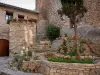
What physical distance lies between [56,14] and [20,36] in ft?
16.4

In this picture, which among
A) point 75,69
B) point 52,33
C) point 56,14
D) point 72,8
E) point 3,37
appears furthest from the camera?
point 56,14

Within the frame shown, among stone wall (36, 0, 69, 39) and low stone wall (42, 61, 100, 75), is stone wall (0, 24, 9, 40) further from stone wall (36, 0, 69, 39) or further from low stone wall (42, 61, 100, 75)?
low stone wall (42, 61, 100, 75)

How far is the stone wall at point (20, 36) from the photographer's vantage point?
15024 mm

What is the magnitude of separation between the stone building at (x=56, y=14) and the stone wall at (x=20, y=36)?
3320 mm

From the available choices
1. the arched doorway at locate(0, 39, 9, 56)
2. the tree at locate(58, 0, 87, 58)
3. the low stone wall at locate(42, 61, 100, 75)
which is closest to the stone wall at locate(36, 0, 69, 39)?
the arched doorway at locate(0, 39, 9, 56)

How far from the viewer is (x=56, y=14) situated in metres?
18.7

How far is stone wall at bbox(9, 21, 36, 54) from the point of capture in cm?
1502

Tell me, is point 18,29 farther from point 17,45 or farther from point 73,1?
point 73,1

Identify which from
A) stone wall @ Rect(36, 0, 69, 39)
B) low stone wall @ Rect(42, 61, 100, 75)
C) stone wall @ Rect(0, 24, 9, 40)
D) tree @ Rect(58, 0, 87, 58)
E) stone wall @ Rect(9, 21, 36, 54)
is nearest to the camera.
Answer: low stone wall @ Rect(42, 61, 100, 75)

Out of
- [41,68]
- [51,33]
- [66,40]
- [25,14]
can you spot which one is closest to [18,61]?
[41,68]

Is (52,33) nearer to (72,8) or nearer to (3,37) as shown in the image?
(3,37)

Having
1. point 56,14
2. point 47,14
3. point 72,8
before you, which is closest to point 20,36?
point 56,14

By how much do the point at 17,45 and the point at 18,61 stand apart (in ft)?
13.8

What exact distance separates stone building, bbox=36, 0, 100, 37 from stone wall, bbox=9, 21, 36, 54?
3.32m
